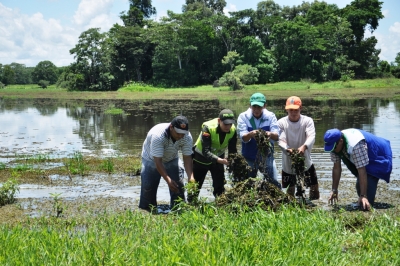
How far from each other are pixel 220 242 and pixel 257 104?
2632 millimetres

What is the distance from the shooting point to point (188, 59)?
6031 cm

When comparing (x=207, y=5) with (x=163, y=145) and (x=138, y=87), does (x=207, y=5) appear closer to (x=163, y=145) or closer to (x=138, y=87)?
(x=138, y=87)

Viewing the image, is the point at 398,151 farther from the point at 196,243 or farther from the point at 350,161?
the point at 196,243

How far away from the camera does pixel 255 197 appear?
6.43m

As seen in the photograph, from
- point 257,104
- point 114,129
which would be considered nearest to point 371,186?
point 257,104

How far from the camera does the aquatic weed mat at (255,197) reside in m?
6.36

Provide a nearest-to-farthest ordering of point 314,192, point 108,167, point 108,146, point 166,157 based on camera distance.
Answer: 1. point 166,157
2. point 314,192
3. point 108,167
4. point 108,146

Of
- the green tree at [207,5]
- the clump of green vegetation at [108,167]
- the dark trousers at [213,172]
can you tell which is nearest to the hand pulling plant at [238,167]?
the dark trousers at [213,172]

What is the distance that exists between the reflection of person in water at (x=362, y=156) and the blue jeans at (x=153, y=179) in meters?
2.29

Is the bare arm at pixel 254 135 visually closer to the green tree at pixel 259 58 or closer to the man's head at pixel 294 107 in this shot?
the man's head at pixel 294 107

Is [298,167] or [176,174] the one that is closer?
[298,167]

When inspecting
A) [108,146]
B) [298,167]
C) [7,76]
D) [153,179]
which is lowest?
[108,146]

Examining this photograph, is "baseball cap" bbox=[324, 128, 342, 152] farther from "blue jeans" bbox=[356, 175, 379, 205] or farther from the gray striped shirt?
the gray striped shirt

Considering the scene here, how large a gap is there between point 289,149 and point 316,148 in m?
6.88
